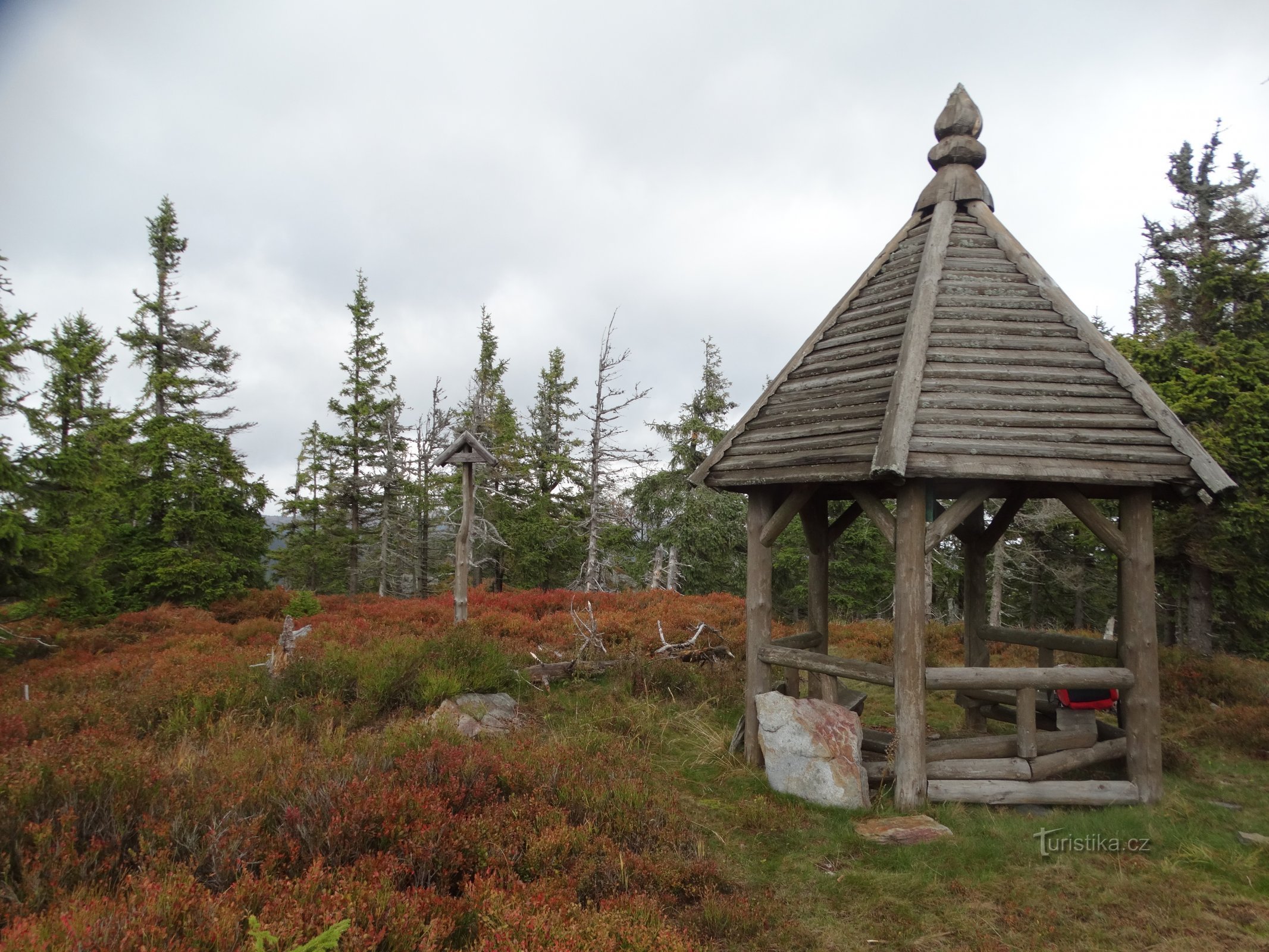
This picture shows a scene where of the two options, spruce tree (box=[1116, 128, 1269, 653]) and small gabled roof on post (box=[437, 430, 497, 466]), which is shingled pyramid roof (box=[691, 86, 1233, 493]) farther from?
small gabled roof on post (box=[437, 430, 497, 466])

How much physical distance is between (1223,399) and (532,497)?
21.9 m

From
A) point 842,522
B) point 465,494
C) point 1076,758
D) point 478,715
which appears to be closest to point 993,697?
point 1076,758

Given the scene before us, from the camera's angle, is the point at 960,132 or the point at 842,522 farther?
the point at 842,522

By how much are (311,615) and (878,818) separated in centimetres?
1351

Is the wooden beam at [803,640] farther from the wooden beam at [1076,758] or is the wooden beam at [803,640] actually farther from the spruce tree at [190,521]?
the spruce tree at [190,521]

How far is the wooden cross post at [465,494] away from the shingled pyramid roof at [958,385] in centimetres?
643

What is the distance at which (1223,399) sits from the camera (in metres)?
11.0

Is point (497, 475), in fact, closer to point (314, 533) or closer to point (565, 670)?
point (314, 533)

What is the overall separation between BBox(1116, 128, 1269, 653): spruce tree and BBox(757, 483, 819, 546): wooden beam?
16.7ft

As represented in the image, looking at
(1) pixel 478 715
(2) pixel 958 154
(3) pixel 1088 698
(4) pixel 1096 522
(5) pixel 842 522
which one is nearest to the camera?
(4) pixel 1096 522

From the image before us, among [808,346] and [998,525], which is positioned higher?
[808,346]

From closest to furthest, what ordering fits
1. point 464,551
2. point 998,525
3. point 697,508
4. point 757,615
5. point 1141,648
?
1. point 1141,648
2. point 757,615
3. point 998,525
4. point 464,551
5. point 697,508

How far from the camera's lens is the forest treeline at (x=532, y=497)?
A: 10695 millimetres

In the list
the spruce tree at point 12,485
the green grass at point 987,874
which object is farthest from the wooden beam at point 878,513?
the spruce tree at point 12,485
